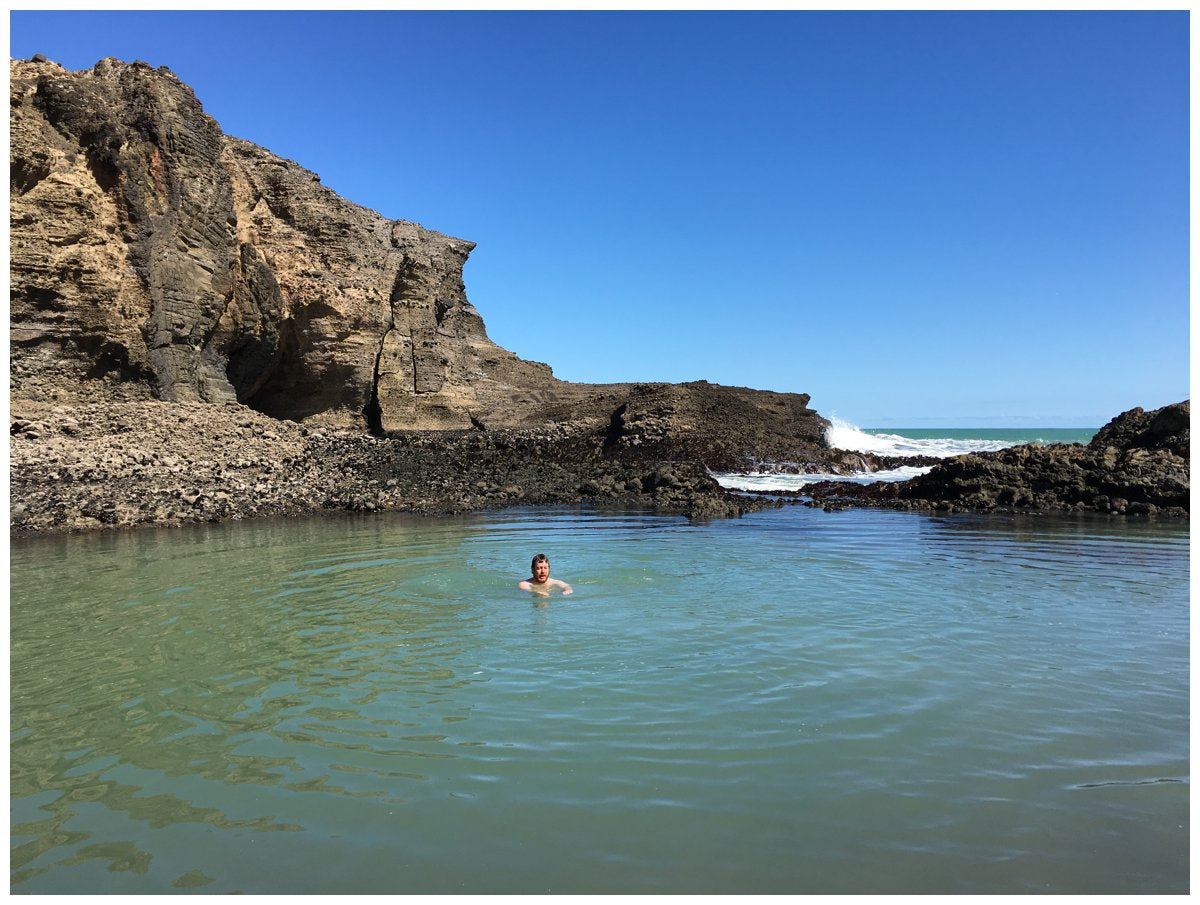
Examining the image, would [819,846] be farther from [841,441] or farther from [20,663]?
[841,441]

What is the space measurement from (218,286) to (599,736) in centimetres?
2274

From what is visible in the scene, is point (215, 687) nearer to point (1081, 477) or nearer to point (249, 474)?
point (249, 474)

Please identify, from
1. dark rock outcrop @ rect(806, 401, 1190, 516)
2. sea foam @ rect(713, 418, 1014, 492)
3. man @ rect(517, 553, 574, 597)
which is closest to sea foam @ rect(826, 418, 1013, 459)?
sea foam @ rect(713, 418, 1014, 492)

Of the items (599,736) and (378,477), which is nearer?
(599,736)

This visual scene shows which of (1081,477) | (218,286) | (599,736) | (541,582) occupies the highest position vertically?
(218,286)

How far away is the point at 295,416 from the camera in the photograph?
2891 centimetres

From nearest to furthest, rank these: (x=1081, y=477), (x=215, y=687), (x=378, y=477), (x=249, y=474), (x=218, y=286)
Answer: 1. (x=215, y=687)
2. (x=249, y=474)
3. (x=1081, y=477)
4. (x=378, y=477)
5. (x=218, y=286)

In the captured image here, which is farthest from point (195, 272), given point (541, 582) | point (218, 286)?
point (541, 582)

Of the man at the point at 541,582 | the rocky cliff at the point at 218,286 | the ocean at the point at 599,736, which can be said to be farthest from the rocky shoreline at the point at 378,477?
the man at the point at 541,582

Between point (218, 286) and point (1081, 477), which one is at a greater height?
point (218, 286)

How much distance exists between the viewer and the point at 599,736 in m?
4.72

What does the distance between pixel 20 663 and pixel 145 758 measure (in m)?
2.68

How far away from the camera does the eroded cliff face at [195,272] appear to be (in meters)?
19.2

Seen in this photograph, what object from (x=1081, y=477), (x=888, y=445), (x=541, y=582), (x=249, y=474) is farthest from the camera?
(x=888, y=445)
